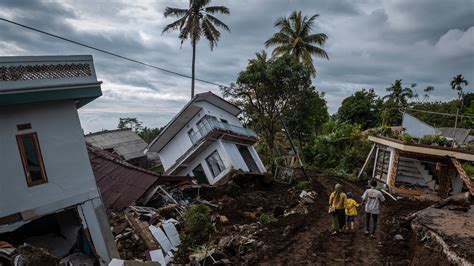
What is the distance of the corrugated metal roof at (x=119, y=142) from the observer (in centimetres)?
3130

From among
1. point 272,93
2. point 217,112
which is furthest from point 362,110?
point 217,112

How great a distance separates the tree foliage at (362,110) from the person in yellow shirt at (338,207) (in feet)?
101

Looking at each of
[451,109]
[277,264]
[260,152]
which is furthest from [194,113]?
[451,109]

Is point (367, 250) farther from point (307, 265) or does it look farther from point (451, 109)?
point (451, 109)

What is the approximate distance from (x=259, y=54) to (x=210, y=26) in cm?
499

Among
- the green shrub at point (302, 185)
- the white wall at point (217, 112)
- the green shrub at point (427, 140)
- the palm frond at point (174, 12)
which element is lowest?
the green shrub at point (302, 185)

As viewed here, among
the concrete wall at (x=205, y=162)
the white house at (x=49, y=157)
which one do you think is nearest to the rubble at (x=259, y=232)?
the white house at (x=49, y=157)

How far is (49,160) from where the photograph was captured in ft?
29.9

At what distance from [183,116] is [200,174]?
430cm

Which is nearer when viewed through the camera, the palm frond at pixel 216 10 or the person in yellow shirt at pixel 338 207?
the person in yellow shirt at pixel 338 207

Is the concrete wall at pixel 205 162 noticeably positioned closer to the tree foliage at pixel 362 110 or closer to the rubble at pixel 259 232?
the rubble at pixel 259 232

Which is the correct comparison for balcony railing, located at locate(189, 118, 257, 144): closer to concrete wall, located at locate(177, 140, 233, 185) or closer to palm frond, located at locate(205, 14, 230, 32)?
concrete wall, located at locate(177, 140, 233, 185)

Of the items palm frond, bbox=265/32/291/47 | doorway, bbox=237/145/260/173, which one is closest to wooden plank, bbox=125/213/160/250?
doorway, bbox=237/145/260/173

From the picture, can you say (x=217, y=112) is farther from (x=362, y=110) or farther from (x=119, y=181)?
(x=362, y=110)
